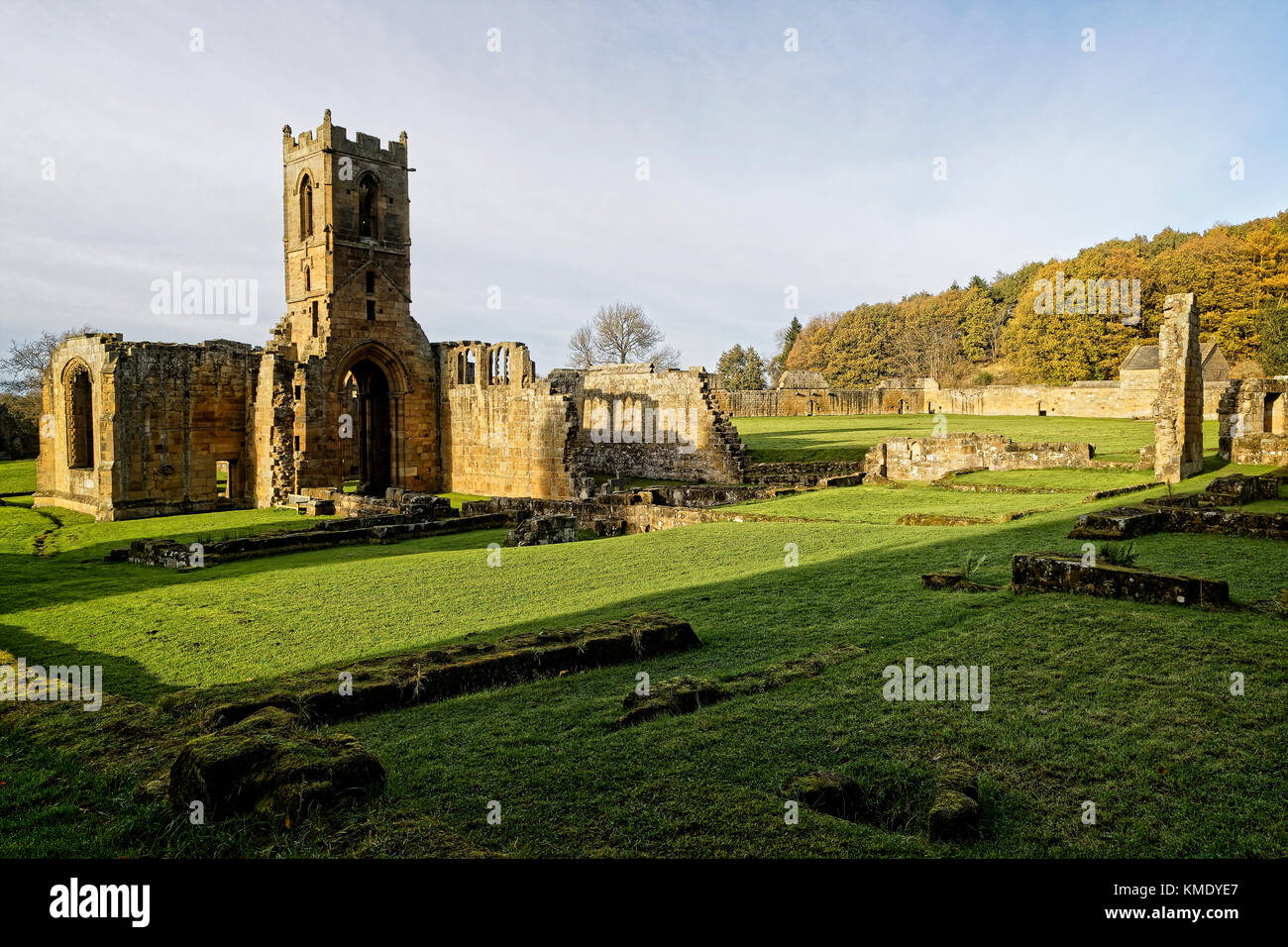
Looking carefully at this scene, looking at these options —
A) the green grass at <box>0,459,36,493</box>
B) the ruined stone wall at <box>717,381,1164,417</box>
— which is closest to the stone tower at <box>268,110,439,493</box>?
the green grass at <box>0,459,36,493</box>

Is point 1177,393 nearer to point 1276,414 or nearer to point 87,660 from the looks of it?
point 1276,414

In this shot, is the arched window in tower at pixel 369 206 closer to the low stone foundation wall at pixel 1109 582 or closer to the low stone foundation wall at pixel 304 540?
the low stone foundation wall at pixel 304 540

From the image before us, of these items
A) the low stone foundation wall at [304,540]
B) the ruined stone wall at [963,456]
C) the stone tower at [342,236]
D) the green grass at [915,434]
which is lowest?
the low stone foundation wall at [304,540]

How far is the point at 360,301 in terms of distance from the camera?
30.5 meters

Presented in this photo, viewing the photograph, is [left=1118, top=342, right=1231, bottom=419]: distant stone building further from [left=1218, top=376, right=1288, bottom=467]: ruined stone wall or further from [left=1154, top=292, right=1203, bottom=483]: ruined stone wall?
[left=1154, top=292, right=1203, bottom=483]: ruined stone wall

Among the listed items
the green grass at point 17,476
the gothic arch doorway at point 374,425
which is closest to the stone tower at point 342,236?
the gothic arch doorway at point 374,425

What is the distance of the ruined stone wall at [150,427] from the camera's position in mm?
25953

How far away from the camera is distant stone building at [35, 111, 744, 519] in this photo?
26.5 meters

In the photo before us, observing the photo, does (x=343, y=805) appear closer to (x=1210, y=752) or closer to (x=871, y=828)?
(x=871, y=828)

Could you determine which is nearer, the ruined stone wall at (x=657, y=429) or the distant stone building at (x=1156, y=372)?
the ruined stone wall at (x=657, y=429)

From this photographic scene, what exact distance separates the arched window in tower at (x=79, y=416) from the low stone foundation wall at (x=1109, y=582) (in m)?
31.2

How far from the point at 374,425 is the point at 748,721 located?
30.2 meters

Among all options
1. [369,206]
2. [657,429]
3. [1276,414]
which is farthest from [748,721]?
[369,206]
